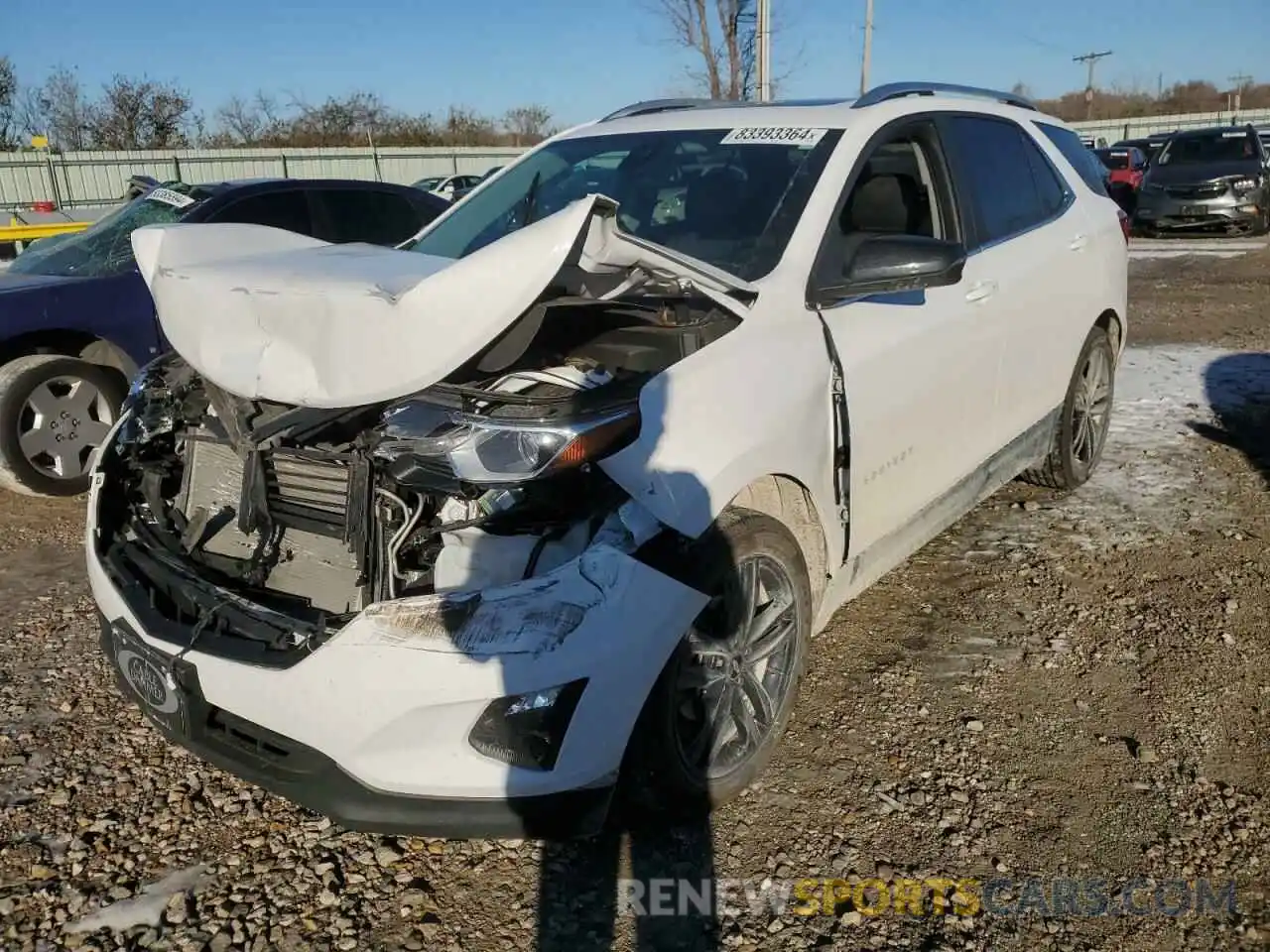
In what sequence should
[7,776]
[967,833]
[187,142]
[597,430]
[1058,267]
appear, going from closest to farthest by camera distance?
[597,430], [967,833], [7,776], [1058,267], [187,142]

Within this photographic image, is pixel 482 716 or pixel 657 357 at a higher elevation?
pixel 657 357

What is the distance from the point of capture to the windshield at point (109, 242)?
5.94 meters

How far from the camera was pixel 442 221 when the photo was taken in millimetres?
4215

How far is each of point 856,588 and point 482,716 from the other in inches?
63.3

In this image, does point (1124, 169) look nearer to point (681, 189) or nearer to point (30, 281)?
point (681, 189)

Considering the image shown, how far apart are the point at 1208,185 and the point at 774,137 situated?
17.1 m

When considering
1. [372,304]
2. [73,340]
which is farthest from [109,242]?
[372,304]

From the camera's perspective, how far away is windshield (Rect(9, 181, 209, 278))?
594 centimetres

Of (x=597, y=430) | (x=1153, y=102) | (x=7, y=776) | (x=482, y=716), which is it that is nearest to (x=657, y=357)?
(x=597, y=430)

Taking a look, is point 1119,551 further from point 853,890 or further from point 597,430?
point 597,430

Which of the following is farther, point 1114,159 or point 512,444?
point 1114,159

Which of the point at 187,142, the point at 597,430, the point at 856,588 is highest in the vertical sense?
the point at 187,142

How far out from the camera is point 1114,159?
22.9m

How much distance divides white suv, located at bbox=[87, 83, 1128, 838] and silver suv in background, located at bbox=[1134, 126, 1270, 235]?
16744 millimetres
